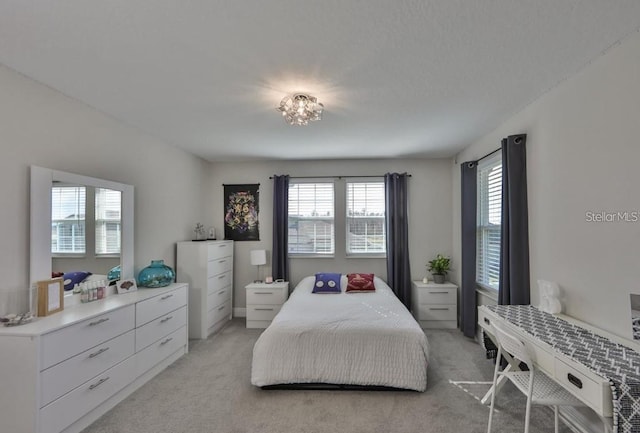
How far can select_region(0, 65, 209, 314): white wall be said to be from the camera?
2.00 m

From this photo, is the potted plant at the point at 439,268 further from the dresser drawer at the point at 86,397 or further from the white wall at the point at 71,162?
the dresser drawer at the point at 86,397

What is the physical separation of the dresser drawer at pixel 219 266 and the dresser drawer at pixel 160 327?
0.67 meters

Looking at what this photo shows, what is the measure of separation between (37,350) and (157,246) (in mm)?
1838

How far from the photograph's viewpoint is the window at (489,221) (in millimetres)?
3285

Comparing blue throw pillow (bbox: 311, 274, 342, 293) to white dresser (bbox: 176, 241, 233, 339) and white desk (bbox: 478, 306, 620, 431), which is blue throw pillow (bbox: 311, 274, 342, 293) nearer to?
white dresser (bbox: 176, 241, 233, 339)

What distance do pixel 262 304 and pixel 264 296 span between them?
0.12 meters

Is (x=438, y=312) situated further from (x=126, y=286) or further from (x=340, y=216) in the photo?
(x=126, y=286)

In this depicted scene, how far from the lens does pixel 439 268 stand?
14.1 feet

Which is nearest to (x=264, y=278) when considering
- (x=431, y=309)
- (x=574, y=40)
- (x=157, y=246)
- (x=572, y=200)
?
(x=157, y=246)

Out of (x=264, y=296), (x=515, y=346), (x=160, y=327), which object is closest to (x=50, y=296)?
(x=160, y=327)

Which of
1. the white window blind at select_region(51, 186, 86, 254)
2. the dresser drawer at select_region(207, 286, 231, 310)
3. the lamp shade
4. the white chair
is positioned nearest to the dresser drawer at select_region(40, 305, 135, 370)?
the white window blind at select_region(51, 186, 86, 254)

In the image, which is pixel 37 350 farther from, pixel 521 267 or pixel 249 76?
pixel 521 267

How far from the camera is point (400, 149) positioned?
159 inches

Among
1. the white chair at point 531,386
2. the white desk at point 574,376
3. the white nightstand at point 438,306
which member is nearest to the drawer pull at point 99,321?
the white chair at point 531,386
